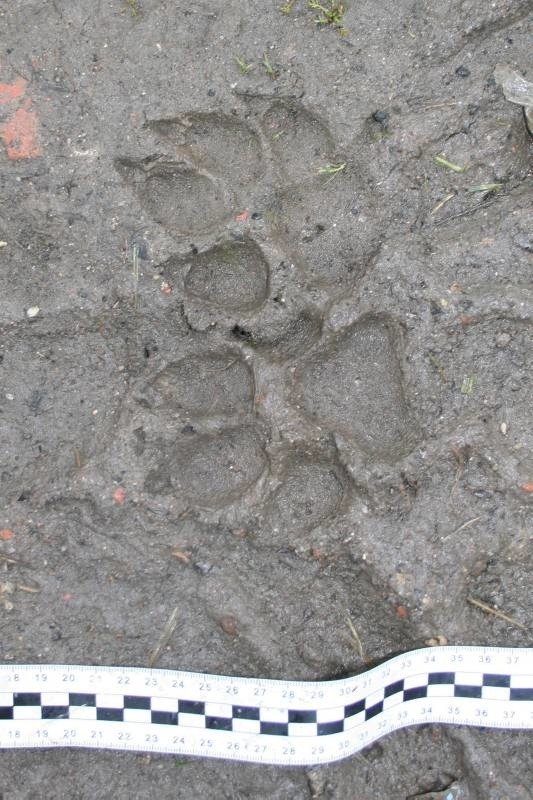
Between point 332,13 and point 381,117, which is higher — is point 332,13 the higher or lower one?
the higher one

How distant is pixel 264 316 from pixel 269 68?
91 centimetres

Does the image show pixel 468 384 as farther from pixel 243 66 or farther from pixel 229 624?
pixel 243 66

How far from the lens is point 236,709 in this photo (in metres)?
2.49

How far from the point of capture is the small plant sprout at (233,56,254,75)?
256 cm

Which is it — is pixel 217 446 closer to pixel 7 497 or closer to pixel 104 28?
pixel 7 497

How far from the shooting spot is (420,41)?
102 inches

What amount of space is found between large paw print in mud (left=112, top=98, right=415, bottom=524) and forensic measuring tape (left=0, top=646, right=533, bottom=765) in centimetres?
60

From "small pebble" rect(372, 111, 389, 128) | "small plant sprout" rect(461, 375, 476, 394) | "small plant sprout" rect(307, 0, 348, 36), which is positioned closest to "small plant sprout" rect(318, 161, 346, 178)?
"small pebble" rect(372, 111, 389, 128)

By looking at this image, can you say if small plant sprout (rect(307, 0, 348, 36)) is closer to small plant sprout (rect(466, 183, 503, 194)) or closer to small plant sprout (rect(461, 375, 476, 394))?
small plant sprout (rect(466, 183, 503, 194))

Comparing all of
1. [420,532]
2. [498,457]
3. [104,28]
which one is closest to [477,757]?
[420,532]

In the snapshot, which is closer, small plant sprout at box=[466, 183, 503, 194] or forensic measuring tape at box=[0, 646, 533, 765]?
forensic measuring tape at box=[0, 646, 533, 765]

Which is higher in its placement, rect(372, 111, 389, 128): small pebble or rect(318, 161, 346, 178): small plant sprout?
rect(372, 111, 389, 128): small pebble

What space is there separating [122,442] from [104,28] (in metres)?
1.54

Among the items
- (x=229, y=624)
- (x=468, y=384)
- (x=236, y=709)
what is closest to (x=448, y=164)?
(x=468, y=384)
